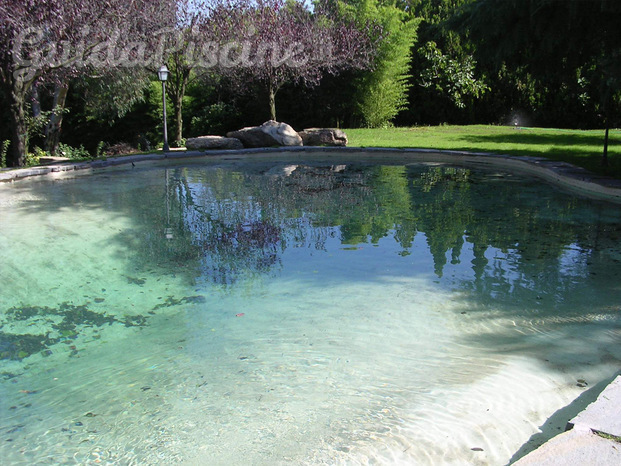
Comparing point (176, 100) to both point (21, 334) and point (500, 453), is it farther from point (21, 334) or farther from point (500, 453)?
point (500, 453)

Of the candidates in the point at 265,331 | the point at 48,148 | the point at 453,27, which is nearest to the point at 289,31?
the point at 453,27

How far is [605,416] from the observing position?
7.31 ft

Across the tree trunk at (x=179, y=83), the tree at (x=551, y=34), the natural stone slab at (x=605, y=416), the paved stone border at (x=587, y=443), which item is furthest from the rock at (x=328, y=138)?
the paved stone border at (x=587, y=443)

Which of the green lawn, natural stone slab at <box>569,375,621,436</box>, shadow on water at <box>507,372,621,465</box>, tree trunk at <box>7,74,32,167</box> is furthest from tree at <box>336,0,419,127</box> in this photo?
natural stone slab at <box>569,375,621,436</box>

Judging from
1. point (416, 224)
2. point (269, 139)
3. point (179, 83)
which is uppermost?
point (179, 83)

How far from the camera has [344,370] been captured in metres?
3.24

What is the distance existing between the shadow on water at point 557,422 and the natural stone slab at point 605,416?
14 cm

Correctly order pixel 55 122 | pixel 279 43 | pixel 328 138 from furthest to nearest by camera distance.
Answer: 1. pixel 55 122
2. pixel 279 43
3. pixel 328 138

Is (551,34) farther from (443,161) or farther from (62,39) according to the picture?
(62,39)

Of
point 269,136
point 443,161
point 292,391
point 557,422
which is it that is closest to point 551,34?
point 443,161

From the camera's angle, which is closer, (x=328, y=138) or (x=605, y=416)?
(x=605, y=416)

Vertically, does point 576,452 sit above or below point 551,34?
below

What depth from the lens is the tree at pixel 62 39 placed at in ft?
33.7

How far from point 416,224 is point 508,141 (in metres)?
8.64
